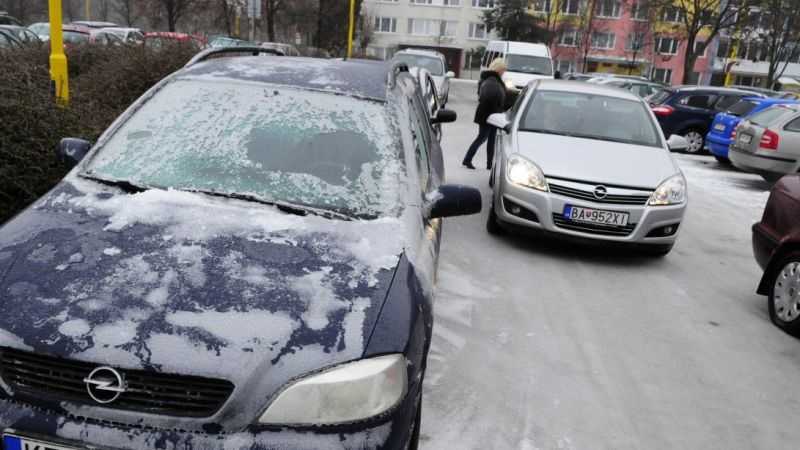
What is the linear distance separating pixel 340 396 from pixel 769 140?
38.5ft

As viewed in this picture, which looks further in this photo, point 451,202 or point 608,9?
point 608,9

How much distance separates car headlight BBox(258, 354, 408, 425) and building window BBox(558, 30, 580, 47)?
245 ft

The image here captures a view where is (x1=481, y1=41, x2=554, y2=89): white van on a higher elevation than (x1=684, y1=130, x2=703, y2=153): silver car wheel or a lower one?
higher

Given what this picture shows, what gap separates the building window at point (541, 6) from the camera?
6976 centimetres

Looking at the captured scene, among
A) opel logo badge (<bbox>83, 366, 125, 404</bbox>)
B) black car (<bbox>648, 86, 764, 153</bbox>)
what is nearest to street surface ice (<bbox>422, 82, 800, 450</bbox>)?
opel logo badge (<bbox>83, 366, 125, 404</bbox>)

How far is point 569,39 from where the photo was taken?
76.0 meters

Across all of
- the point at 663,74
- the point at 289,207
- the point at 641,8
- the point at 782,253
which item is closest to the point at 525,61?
the point at 641,8

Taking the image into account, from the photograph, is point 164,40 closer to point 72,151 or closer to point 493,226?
point 493,226

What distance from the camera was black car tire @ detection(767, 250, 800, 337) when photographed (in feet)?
17.1

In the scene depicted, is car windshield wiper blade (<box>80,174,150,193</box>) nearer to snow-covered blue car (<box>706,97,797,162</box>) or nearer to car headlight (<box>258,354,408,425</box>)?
car headlight (<box>258,354,408,425</box>)

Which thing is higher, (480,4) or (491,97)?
(480,4)

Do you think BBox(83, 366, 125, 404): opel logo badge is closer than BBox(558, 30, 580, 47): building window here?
Yes

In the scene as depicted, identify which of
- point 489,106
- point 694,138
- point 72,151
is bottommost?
point 694,138

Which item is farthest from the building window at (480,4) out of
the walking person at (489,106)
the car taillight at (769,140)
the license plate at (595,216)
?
the license plate at (595,216)
